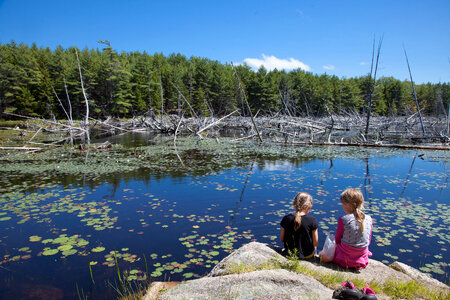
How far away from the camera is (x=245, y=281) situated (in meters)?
3.36

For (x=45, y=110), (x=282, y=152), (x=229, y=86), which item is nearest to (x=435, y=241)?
(x=282, y=152)

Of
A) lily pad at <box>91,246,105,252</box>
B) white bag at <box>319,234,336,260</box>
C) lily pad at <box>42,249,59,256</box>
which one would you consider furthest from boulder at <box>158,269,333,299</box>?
lily pad at <box>42,249,59,256</box>

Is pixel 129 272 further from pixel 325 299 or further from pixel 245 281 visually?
pixel 325 299

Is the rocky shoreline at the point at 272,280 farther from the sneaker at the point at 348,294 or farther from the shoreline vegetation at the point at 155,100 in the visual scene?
the shoreline vegetation at the point at 155,100

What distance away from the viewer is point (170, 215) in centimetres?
716

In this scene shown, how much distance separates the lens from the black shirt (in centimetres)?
419

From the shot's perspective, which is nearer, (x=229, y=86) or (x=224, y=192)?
(x=224, y=192)

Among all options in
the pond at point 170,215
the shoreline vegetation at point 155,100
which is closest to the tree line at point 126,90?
the shoreline vegetation at point 155,100

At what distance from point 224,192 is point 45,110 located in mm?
56858

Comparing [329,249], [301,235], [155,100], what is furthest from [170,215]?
[155,100]

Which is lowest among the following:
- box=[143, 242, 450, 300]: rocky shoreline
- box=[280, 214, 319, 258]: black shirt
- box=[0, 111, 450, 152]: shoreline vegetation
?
box=[143, 242, 450, 300]: rocky shoreline

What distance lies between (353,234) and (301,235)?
0.74 m

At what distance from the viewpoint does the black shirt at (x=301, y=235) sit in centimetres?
419

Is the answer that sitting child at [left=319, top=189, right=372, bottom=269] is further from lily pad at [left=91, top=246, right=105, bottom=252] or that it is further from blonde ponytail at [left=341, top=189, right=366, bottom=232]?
lily pad at [left=91, top=246, right=105, bottom=252]
